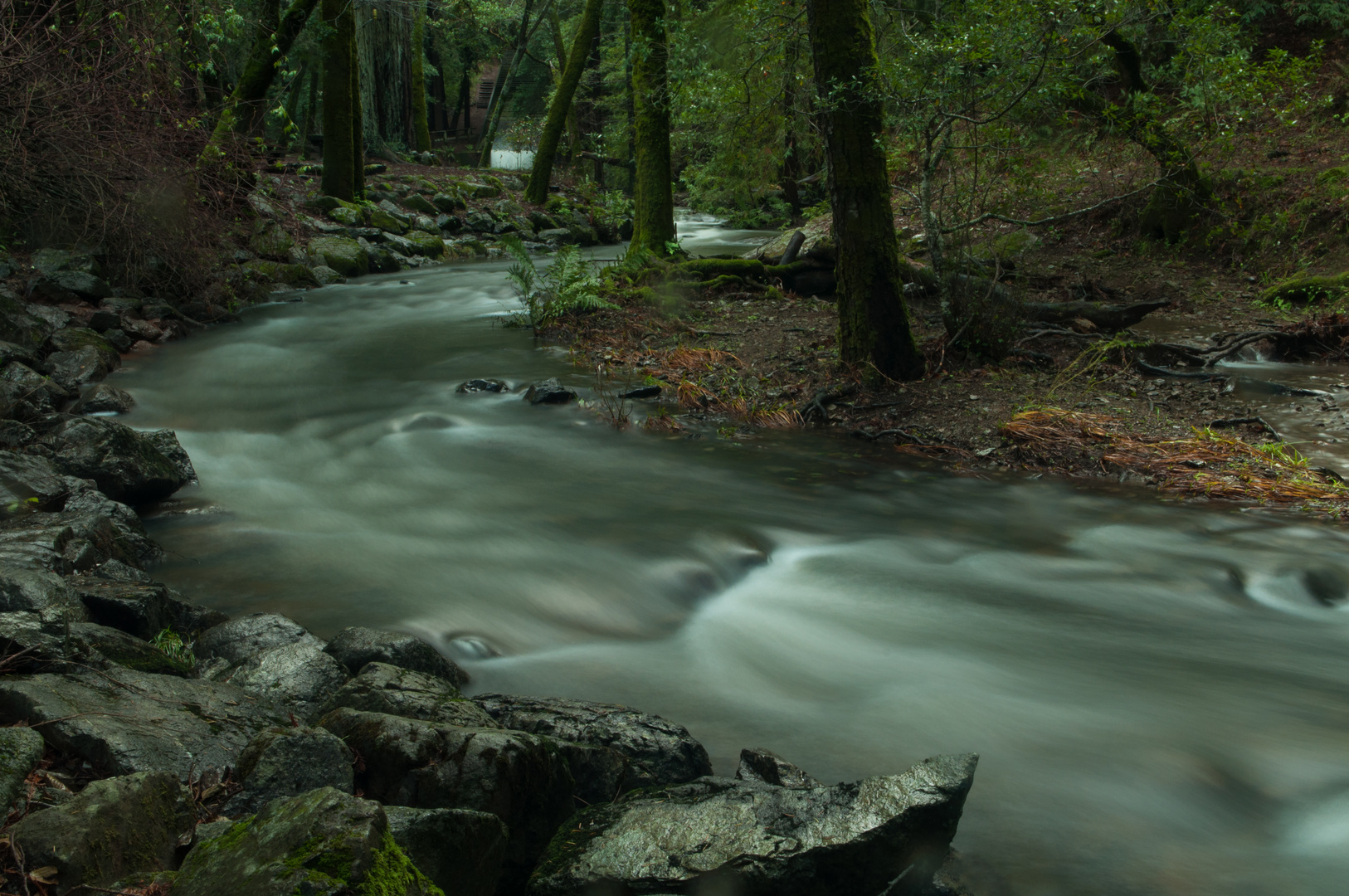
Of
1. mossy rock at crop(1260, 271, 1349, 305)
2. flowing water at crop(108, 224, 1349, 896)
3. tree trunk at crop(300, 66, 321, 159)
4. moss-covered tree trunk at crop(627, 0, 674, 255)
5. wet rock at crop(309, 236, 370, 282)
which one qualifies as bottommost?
flowing water at crop(108, 224, 1349, 896)

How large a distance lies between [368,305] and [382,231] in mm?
5869

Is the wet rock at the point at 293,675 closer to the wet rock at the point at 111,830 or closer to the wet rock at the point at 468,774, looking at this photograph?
the wet rock at the point at 468,774

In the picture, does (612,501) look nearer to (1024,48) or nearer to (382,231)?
(1024,48)

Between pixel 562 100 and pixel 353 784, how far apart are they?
76.3 ft

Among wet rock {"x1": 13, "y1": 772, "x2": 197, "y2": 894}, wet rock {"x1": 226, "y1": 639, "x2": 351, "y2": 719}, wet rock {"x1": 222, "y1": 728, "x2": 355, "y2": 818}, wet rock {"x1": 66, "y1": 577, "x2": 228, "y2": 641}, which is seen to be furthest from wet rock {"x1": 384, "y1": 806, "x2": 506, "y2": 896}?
wet rock {"x1": 66, "y1": 577, "x2": 228, "y2": 641}

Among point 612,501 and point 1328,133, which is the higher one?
point 1328,133

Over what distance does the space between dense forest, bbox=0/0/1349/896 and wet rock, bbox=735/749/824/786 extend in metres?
0.02

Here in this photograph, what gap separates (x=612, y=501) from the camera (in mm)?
7367

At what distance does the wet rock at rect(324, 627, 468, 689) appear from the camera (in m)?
4.30

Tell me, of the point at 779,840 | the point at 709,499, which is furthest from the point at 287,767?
the point at 709,499

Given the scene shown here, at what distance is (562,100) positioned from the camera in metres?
23.8

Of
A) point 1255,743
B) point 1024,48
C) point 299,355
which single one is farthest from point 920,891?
point 299,355

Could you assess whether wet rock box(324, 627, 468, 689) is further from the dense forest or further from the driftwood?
the driftwood

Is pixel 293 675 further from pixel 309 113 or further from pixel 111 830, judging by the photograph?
pixel 309 113
